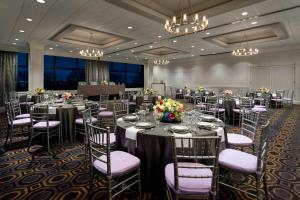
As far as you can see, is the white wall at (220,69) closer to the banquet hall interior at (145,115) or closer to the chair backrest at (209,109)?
the banquet hall interior at (145,115)

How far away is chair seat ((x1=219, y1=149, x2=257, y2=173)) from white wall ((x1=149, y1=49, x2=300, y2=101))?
11.9m

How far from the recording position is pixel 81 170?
314cm

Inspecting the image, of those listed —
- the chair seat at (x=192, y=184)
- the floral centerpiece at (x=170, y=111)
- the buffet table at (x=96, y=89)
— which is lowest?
the chair seat at (x=192, y=184)

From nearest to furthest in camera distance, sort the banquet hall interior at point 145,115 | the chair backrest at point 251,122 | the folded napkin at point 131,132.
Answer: the banquet hall interior at point 145,115 → the folded napkin at point 131,132 → the chair backrest at point 251,122

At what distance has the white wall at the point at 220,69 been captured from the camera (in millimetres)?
11562

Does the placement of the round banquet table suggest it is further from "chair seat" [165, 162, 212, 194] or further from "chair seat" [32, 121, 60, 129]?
"chair seat" [32, 121, 60, 129]

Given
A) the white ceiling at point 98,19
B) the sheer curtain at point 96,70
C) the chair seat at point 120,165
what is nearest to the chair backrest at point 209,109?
the chair seat at point 120,165

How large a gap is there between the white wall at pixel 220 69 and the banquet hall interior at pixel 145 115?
0.08 metres

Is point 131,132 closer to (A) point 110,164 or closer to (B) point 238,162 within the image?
(A) point 110,164

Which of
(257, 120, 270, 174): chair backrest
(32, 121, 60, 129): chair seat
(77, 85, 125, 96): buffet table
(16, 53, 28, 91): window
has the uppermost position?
(16, 53, 28, 91): window

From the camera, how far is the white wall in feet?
37.9

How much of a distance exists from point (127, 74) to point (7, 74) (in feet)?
29.8

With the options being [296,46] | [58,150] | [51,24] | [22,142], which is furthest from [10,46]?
[296,46]

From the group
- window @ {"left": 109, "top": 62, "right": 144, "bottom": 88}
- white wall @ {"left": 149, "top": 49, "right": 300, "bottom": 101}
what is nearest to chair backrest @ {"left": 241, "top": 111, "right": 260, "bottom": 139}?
white wall @ {"left": 149, "top": 49, "right": 300, "bottom": 101}
